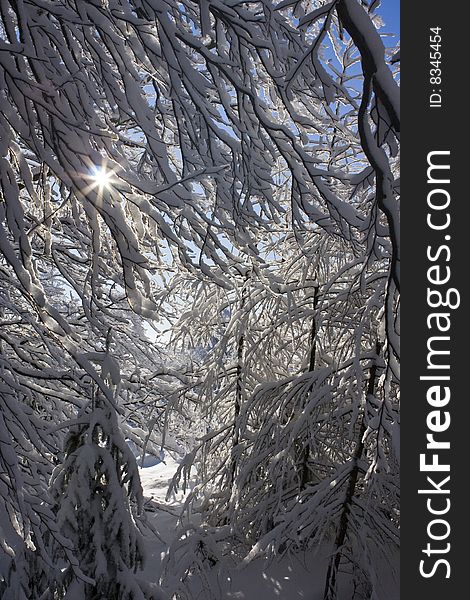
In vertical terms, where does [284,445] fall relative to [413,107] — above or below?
below

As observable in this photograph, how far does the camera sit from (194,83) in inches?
93.7

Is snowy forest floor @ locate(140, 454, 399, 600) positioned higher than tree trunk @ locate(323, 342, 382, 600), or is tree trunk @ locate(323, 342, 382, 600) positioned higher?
tree trunk @ locate(323, 342, 382, 600)

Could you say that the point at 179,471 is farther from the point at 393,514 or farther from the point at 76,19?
the point at 76,19

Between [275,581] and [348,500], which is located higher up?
[348,500]

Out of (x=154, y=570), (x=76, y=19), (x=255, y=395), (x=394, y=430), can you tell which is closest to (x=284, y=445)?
(x=255, y=395)

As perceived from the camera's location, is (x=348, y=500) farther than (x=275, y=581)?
No

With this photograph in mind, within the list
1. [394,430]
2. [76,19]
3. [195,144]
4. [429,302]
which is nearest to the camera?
[394,430]

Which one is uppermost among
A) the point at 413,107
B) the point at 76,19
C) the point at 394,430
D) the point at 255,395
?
the point at 76,19

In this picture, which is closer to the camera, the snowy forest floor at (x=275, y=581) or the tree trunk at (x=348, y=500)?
the tree trunk at (x=348, y=500)

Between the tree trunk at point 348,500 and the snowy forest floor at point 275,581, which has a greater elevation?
the tree trunk at point 348,500

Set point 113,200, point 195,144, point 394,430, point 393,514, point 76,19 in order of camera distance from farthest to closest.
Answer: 1. point 393,514
2. point 195,144
3. point 113,200
4. point 76,19
5. point 394,430

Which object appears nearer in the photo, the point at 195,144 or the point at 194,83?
the point at 194,83

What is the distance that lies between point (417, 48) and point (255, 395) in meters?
4.57

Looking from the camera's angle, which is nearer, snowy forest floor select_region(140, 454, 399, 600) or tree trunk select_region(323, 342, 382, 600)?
tree trunk select_region(323, 342, 382, 600)
